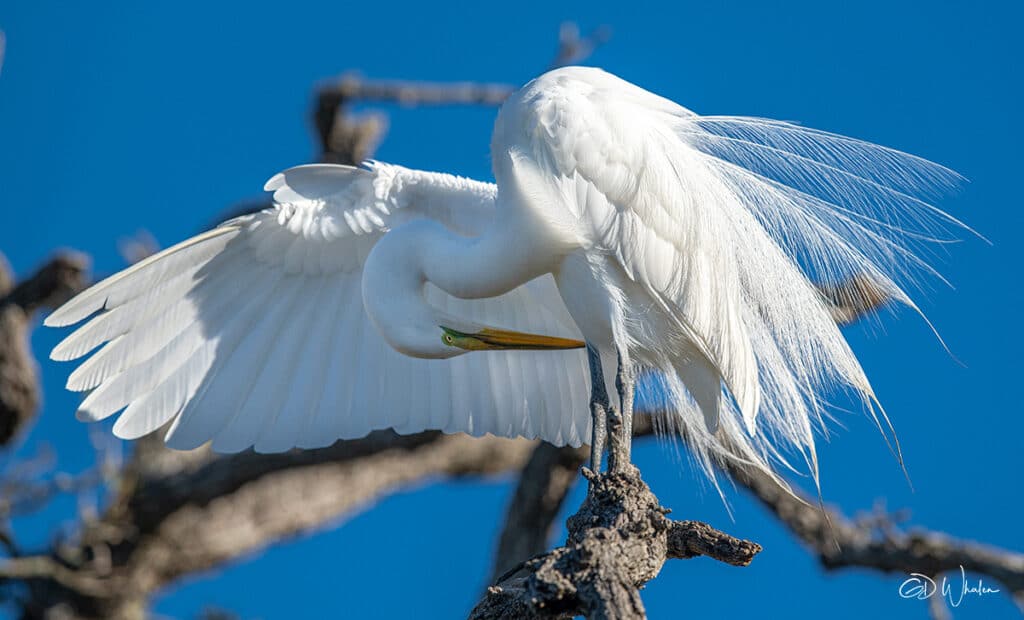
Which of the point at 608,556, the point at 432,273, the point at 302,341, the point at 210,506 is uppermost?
the point at 432,273

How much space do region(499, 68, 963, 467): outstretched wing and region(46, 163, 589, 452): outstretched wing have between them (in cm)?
59

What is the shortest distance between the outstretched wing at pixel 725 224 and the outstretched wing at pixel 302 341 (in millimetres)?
594

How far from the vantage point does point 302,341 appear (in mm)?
5320

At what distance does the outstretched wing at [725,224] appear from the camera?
445 cm

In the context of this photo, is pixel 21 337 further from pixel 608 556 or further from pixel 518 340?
pixel 608 556

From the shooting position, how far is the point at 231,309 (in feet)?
16.9

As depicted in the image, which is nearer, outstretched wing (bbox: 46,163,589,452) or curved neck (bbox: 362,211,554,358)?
curved neck (bbox: 362,211,554,358)

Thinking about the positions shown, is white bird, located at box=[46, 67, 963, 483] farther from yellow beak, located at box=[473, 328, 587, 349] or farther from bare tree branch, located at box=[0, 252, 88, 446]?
bare tree branch, located at box=[0, 252, 88, 446]

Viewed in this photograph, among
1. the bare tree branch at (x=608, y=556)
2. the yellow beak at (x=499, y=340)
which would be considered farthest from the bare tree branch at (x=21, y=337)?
the bare tree branch at (x=608, y=556)

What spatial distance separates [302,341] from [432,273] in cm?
93

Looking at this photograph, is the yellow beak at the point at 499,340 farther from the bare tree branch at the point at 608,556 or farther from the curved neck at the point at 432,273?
the bare tree branch at the point at 608,556

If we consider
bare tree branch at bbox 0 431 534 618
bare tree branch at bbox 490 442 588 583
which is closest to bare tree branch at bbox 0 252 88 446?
bare tree branch at bbox 0 431 534 618

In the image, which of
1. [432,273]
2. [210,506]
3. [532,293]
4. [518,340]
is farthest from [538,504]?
[210,506]

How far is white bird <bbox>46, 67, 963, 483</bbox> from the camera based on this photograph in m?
4.47
